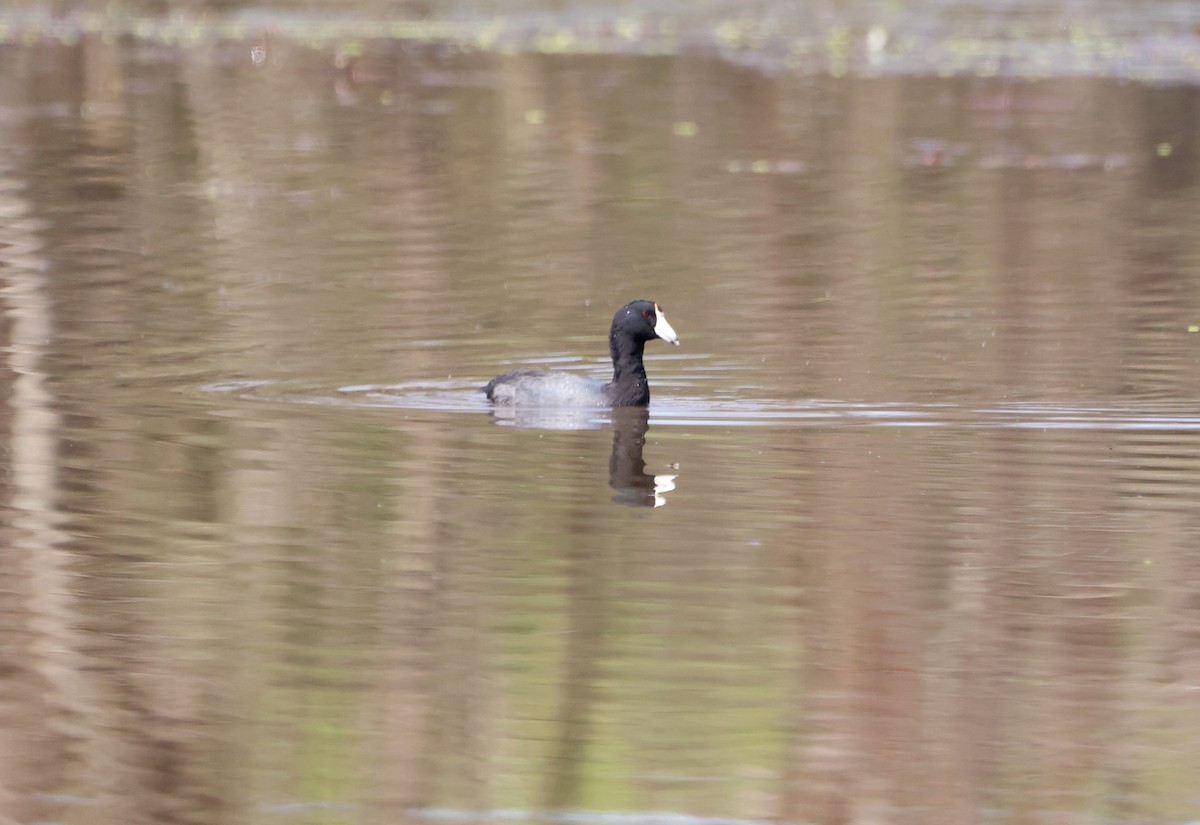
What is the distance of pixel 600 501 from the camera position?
10031 mm

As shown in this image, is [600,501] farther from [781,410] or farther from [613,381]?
[613,381]

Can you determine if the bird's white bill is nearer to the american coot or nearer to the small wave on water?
the american coot

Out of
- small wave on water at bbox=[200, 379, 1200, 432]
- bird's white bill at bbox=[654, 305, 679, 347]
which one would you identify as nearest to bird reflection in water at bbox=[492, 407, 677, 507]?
small wave on water at bbox=[200, 379, 1200, 432]

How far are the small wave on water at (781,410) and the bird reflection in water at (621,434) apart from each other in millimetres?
22

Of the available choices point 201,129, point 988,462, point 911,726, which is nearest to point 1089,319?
point 988,462

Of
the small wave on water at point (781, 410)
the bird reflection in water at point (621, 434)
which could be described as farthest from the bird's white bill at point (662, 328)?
the bird reflection in water at point (621, 434)

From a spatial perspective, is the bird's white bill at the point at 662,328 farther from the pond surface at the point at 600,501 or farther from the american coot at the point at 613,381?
the pond surface at the point at 600,501

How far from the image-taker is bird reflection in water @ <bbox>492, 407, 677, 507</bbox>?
33.2 feet

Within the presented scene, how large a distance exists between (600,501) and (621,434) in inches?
75.4

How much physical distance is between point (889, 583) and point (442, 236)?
11604 mm

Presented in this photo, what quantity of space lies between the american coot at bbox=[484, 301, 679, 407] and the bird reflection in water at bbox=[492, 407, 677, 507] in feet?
0.22

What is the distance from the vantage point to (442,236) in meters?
19.6

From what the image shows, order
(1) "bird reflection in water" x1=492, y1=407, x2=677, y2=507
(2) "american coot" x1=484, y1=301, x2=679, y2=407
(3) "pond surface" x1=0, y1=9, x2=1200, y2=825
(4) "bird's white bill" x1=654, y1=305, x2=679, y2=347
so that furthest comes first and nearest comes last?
(4) "bird's white bill" x1=654, y1=305, x2=679, y2=347 → (2) "american coot" x1=484, y1=301, x2=679, y2=407 → (1) "bird reflection in water" x1=492, y1=407, x2=677, y2=507 → (3) "pond surface" x1=0, y1=9, x2=1200, y2=825

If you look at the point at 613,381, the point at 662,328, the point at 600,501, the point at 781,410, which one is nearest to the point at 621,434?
the point at 781,410
